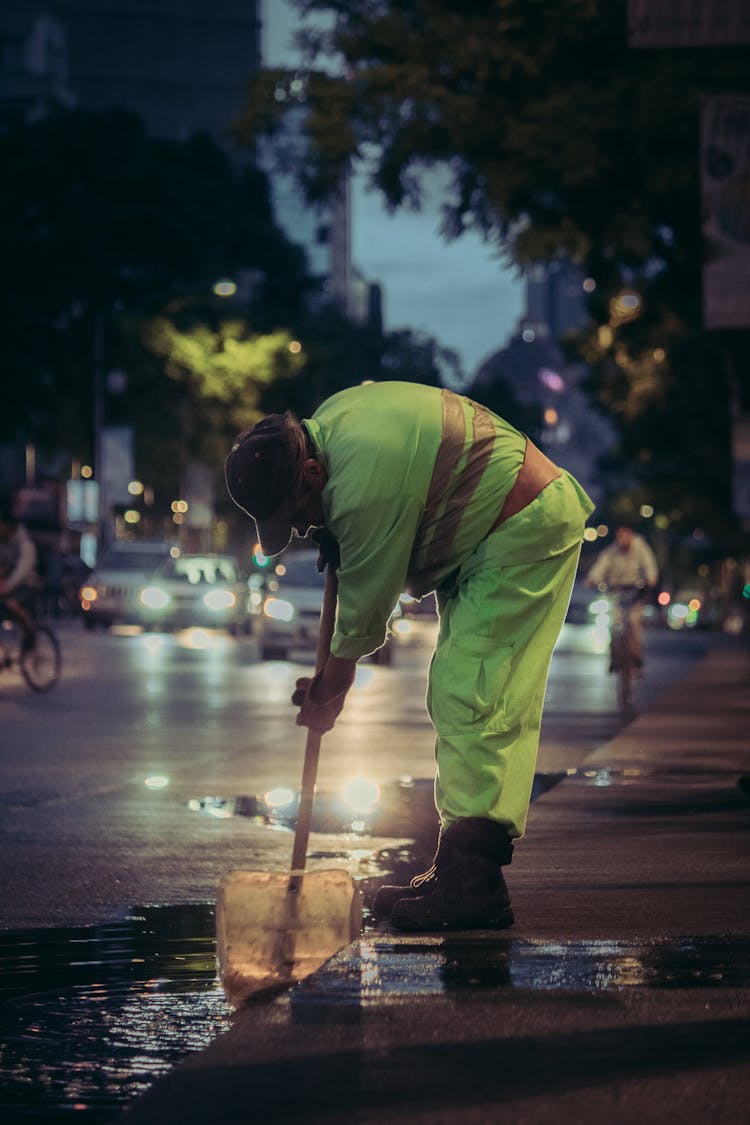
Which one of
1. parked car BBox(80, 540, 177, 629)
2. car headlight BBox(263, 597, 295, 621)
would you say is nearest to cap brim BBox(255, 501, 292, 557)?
car headlight BBox(263, 597, 295, 621)

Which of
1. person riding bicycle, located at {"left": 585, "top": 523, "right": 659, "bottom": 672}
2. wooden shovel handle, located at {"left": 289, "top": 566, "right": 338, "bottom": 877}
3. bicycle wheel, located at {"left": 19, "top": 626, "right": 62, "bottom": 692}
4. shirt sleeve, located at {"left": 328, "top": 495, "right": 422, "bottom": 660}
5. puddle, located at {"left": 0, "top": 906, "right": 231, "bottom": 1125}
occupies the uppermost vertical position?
shirt sleeve, located at {"left": 328, "top": 495, "right": 422, "bottom": 660}

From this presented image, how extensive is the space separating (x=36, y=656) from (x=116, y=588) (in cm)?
2065

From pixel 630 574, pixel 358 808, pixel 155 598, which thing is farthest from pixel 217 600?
pixel 358 808

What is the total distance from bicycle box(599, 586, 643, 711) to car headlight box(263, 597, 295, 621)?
26.6 feet

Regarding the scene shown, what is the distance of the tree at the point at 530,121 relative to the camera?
67.9 ft

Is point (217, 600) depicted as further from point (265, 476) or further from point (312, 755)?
point (265, 476)

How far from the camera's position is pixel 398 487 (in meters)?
5.49

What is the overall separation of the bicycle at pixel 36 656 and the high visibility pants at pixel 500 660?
48.1 ft

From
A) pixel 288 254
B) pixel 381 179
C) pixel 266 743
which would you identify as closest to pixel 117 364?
pixel 288 254

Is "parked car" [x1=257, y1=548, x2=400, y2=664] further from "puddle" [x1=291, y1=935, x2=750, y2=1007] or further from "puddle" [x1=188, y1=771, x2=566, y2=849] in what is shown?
"puddle" [x1=291, y1=935, x2=750, y2=1007]

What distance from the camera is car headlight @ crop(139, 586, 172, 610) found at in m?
39.2

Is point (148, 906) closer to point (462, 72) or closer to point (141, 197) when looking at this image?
point (462, 72)

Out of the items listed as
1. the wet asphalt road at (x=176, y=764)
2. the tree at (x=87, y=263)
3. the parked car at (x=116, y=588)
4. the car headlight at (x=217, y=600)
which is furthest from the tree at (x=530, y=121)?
the tree at (x=87, y=263)

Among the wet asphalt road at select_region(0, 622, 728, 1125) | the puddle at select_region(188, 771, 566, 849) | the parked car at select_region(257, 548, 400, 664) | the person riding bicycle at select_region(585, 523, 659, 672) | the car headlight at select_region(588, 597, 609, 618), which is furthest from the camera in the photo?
the car headlight at select_region(588, 597, 609, 618)
